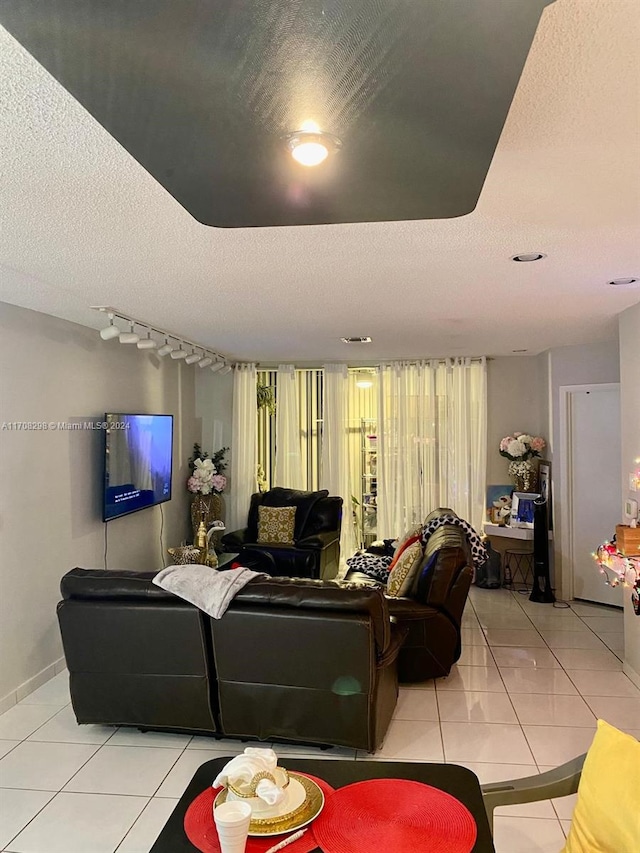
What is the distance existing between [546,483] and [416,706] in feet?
10.5

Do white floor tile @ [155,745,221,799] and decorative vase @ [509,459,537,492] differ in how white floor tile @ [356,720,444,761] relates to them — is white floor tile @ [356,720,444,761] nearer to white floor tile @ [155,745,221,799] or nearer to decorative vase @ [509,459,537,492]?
white floor tile @ [155,745,221,799]

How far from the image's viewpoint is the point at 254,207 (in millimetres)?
1639

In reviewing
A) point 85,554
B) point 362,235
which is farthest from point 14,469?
point 362,235

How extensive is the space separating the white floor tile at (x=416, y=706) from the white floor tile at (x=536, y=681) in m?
0.54

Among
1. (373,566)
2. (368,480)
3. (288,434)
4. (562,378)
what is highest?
Answer: (562,378)

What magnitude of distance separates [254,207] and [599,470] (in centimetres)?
510

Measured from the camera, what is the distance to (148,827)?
261cm

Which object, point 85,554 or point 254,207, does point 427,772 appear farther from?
point 85,554

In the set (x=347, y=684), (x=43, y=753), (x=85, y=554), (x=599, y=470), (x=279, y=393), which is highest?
(x=279, y=393)

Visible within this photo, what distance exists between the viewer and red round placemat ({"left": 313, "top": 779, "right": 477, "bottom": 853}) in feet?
5.05

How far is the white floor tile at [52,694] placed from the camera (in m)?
3.86

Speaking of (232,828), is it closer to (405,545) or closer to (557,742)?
(557,742)

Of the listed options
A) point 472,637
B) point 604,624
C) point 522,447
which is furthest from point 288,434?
point 604,624

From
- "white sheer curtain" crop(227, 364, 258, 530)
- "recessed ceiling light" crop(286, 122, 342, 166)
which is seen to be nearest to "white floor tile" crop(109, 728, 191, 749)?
"recessed ceiling light" crop(286, 122, 342, 166)
